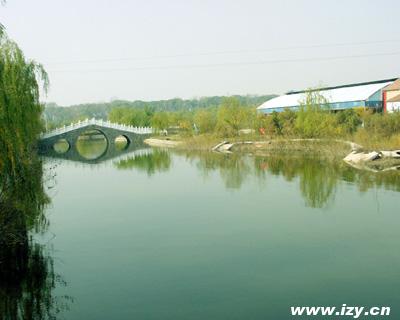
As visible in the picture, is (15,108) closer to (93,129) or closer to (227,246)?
(227,246)

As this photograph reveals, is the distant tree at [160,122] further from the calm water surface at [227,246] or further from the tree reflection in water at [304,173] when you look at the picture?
the calm water surface at [227,246]

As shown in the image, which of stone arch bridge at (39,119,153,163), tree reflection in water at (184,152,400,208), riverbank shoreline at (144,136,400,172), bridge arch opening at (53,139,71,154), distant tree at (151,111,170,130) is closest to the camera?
tree reflection in water at (184,152,400,208)

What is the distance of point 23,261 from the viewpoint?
8023mm

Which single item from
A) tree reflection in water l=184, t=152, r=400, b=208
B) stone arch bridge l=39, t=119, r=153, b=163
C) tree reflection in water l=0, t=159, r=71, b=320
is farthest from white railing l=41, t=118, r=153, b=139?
tree reflection in water l=0, t=159, r=71, b=320

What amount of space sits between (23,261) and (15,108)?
2.58 metres

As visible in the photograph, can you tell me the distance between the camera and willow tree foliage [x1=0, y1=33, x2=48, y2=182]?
21.9 feet

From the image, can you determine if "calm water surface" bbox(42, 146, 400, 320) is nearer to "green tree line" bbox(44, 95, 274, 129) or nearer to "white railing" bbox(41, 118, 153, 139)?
"white railing" bbox(41, 118, 153, 139)

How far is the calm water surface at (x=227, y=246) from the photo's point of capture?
21.1 ft

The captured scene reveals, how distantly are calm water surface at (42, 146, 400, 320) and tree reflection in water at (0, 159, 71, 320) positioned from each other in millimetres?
240

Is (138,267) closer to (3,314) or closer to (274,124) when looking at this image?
(3,314)

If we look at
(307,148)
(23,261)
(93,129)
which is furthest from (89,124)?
(23,261)

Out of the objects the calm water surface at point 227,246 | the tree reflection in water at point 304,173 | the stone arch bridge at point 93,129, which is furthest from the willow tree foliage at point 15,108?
the stone arch bridge at point 93,129

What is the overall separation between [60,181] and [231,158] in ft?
28.6

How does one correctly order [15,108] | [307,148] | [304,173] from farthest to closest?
[307,148]
[304,173]
[15,108]
